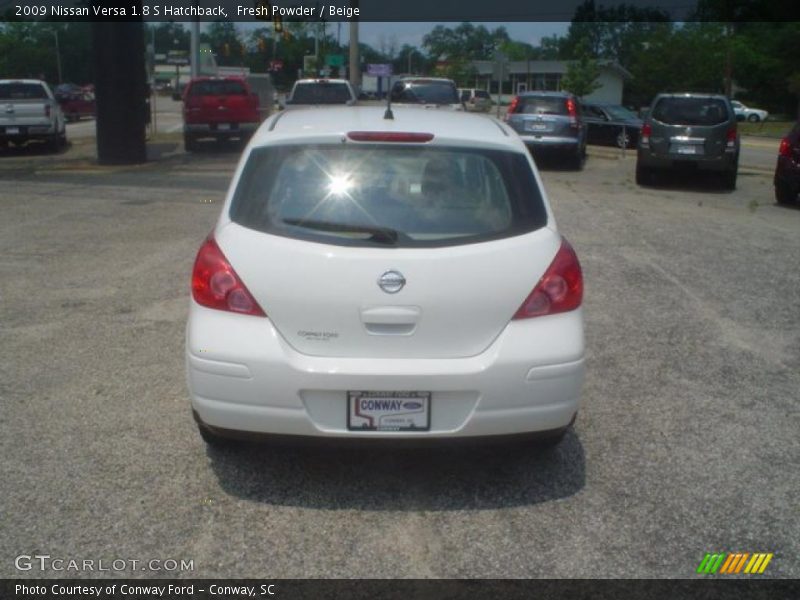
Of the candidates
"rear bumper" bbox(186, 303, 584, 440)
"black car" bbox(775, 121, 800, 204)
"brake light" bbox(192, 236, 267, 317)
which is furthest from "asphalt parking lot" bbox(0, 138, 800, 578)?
"black car" bbox(775, 121, 800, 204)

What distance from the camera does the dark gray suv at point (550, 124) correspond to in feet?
69.1

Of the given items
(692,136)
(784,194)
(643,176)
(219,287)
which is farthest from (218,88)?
(219,287)

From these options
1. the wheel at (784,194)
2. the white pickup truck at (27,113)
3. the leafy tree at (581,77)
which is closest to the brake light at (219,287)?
the wheel at (784,194)

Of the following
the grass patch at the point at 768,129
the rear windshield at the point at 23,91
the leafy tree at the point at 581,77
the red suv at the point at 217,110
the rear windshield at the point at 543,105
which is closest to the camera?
the rear windshield at the point at 543,105

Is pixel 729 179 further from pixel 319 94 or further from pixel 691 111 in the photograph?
pixel 319 94

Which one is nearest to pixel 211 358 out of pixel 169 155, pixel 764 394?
pixel 764 394

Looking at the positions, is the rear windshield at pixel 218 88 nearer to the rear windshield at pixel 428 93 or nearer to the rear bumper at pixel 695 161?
the rear windshield at pixel 428 93

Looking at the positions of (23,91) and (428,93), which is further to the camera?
(428,93)

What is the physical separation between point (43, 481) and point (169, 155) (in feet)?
67.4

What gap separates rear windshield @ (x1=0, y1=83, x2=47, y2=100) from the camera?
24008 millimetres

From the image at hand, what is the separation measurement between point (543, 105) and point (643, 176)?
408 cm

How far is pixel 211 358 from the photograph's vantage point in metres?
4.14

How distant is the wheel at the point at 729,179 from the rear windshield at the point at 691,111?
38.2 inches

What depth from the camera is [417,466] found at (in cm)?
472
